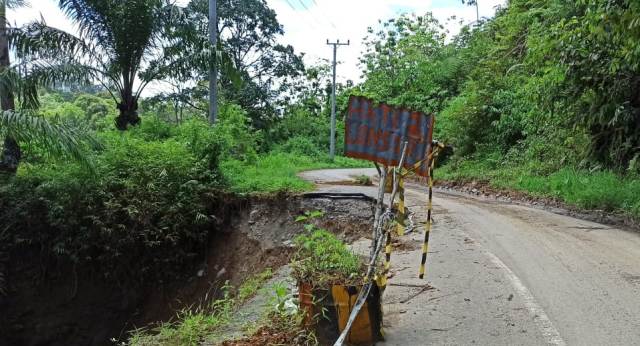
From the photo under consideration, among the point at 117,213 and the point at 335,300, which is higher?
the point at 335,300

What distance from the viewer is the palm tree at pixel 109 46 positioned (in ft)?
44.2

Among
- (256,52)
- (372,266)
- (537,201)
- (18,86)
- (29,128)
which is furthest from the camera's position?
(256,52)

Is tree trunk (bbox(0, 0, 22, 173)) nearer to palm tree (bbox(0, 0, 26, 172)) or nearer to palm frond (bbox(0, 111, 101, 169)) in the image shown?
palm tree (bbox(0, 0, 26, 172))

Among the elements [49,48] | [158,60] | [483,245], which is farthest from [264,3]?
[483,245]

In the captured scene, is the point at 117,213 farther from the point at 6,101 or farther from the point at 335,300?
the point at 335,300

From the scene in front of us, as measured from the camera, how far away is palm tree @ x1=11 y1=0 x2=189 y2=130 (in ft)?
44.2

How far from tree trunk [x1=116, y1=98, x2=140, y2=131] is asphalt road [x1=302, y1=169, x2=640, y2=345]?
9.83 meters

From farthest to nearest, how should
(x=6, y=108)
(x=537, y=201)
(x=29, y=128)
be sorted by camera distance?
(x=537, y=201)
(x=6, y=108)
(x=29, y=128)

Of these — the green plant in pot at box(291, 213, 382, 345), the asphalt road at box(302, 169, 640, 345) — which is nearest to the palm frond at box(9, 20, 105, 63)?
the asphalt road at box(302, 169, 640, 345)

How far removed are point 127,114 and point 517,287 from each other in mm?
13045

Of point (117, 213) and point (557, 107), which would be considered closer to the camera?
point (117, 213)

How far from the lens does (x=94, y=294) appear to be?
12008mm

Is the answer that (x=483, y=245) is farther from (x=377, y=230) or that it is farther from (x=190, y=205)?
(x=190, y=205)

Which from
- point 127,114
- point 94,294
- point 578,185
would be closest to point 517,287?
point 578,185
